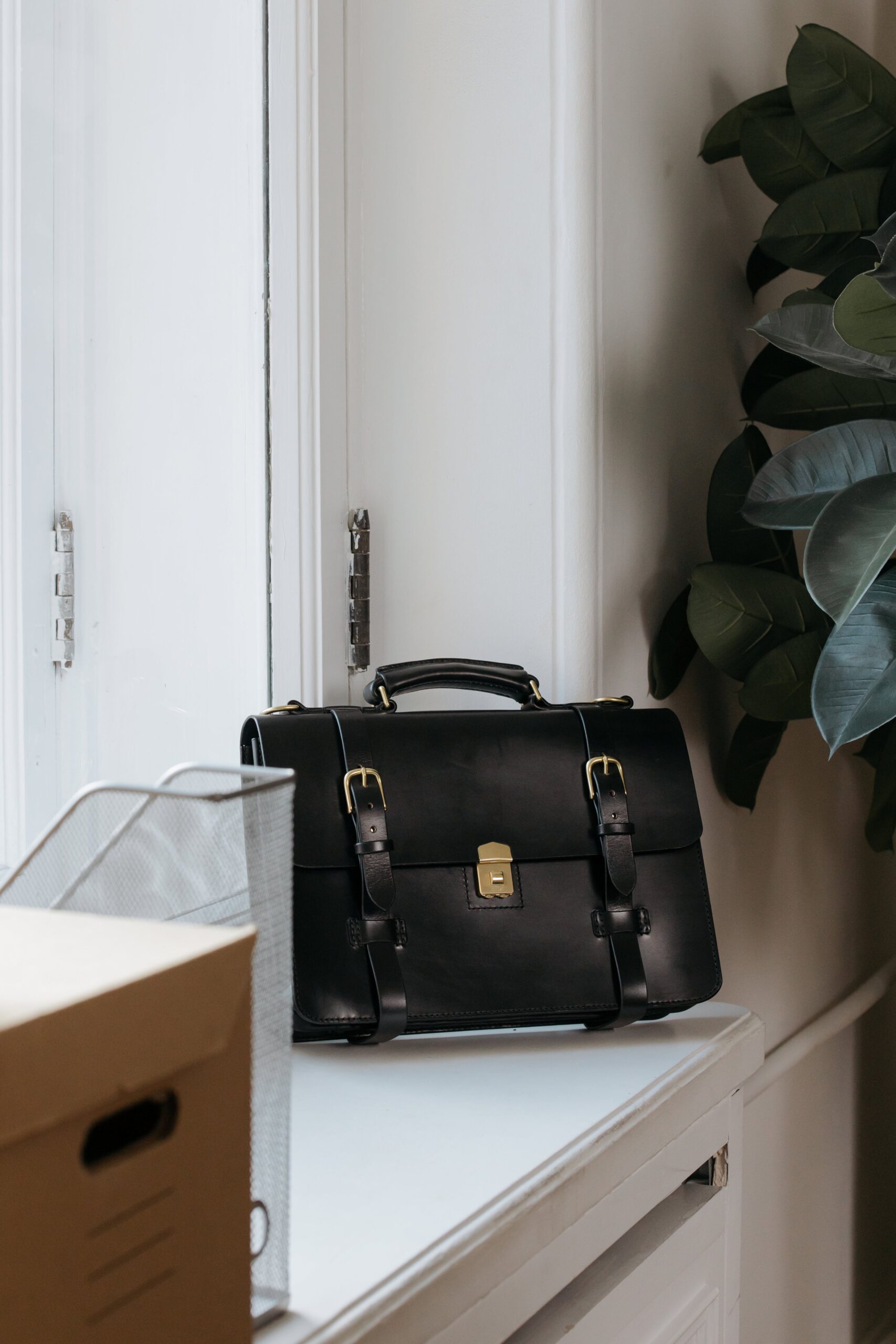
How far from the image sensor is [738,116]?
45.7 inches

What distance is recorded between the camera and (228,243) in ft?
3.32

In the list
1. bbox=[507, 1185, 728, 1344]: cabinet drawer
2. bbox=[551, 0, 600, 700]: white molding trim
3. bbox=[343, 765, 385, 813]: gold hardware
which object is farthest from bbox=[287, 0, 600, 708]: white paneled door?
bbox=[507, 1185, 728, 1344]: cabinet drawer

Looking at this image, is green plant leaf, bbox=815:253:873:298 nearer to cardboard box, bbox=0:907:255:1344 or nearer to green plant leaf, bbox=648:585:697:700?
green plant leaf, bbox=648:585:697:700

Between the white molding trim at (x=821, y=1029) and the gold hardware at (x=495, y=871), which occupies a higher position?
the gold hardware at (x=495, y=871)

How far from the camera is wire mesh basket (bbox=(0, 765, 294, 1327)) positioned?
47 centimetres

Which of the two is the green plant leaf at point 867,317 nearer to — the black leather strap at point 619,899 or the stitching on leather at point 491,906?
the black leather strap at point 619,899

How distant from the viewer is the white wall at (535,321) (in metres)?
1.03

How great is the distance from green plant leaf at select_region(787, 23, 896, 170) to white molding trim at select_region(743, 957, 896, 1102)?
3.18ft

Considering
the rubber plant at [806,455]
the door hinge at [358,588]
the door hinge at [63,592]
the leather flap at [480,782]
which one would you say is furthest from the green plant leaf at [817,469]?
the door hinge at [63,592]

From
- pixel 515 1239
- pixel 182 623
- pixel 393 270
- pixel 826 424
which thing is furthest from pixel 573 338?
pixel 515 1239

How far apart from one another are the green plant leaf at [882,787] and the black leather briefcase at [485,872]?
1.14 ft

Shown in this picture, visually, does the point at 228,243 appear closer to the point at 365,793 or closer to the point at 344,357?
the point at 344,357

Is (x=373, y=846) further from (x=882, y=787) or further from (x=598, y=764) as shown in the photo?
(x=882, y=787)

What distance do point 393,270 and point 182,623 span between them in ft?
1.29
